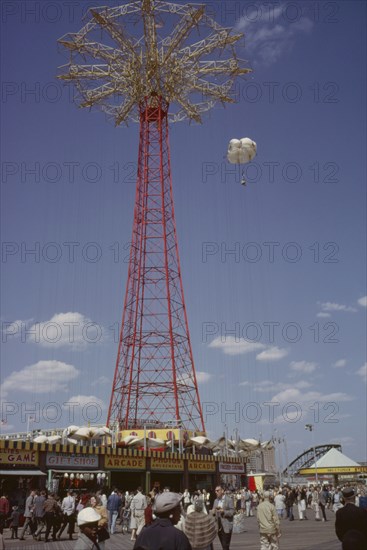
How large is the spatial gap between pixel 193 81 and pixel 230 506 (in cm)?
3754

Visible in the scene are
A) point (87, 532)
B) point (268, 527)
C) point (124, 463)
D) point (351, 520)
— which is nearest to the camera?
point (87, 532)

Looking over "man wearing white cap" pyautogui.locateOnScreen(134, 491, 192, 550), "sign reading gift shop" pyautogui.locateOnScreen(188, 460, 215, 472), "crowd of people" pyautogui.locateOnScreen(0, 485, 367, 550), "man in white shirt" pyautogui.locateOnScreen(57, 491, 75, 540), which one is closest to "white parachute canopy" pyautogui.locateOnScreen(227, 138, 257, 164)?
"crowd of people" pyautogui.locateOnScreen(0, 485, 367, 550)

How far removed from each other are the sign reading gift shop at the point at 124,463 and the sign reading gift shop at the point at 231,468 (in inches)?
328

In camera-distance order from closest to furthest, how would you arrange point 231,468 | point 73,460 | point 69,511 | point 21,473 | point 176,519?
point 176,519 → point 69,511 → point 21,473 → point 73,460 → point 231,468

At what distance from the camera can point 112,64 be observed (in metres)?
43.2

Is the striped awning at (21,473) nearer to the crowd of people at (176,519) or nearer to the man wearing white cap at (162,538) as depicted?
the crowd of people at (176,519)

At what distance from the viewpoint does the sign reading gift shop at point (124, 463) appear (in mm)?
30358

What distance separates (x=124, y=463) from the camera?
31.3 metres

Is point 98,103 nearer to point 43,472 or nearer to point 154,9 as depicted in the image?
point 154,9

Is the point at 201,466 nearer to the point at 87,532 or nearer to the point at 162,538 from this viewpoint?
the point at 87,532

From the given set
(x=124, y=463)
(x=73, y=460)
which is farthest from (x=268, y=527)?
(x=124, y=463)

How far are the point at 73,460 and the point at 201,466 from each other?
1121cm

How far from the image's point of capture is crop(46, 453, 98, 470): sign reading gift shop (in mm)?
27594

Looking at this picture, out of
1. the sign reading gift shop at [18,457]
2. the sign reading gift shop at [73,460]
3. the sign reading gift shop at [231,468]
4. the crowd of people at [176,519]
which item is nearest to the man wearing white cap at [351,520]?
the crowd of people at [176,519]
